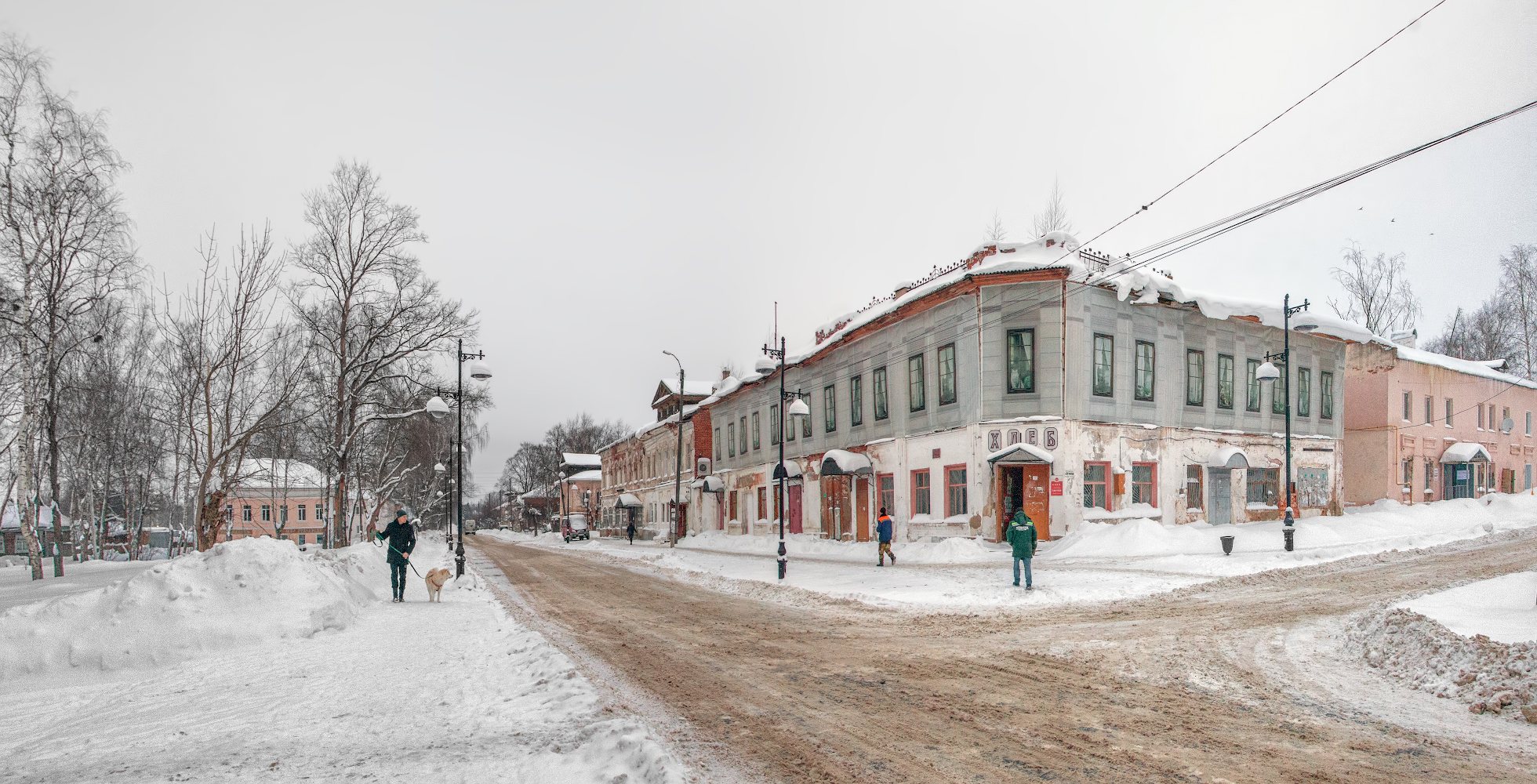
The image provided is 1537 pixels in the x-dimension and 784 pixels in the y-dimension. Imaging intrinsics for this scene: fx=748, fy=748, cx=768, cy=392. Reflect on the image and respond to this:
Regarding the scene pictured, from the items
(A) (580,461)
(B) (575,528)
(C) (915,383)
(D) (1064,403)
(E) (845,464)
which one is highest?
(C) (915,383)

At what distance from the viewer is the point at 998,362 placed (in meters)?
23.2

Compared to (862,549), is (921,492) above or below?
above

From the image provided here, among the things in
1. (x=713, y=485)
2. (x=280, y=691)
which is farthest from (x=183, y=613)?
(x=713, y=485)

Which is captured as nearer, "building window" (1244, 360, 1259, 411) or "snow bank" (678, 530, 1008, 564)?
"snow bank" (678, 530, 1008, 564)

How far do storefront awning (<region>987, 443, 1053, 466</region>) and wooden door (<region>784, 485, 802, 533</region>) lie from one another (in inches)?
528

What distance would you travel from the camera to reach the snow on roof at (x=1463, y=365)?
1316 inches

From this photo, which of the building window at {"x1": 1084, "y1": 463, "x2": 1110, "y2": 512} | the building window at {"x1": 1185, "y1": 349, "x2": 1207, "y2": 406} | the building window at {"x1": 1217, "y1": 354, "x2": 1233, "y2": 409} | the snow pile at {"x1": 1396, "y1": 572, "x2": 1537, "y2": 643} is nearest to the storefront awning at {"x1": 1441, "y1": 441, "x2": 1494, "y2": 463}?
the building window at {"x1": 1217, "y1": 354, "x2": 1233, "y2": 409}

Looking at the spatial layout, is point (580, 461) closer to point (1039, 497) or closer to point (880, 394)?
→ point (880, 394)

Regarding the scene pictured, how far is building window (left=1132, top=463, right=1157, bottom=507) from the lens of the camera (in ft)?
78.0

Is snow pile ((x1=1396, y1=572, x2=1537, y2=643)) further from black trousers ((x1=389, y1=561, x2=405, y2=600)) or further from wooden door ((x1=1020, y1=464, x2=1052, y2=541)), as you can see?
black trousers ((x1=389, y1=561, x2=405, y2=600))

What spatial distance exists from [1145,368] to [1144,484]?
12.3 feet

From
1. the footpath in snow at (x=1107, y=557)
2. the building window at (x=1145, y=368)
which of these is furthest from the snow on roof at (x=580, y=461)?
the building window at (x=1145, y=368)

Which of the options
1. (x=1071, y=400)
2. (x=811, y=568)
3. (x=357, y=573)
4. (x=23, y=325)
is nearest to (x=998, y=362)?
(x=1071, y=400)

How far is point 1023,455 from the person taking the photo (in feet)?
73.4
